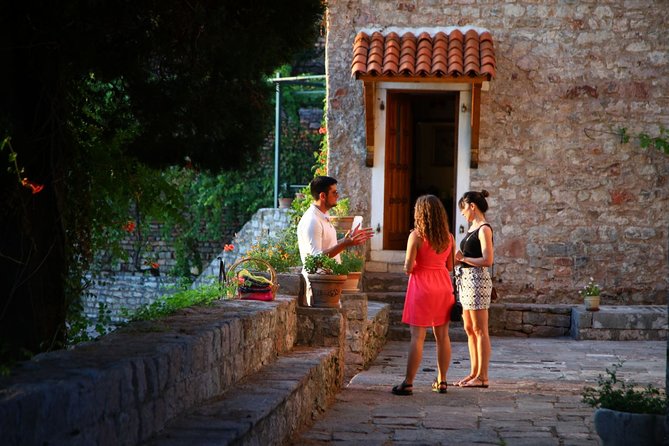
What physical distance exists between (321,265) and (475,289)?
1.26 metres

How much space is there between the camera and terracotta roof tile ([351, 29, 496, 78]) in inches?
516

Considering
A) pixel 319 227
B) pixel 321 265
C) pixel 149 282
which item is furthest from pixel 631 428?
pixel 149 282

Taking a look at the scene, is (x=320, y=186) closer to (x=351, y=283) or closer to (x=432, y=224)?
(x=432, y=224)

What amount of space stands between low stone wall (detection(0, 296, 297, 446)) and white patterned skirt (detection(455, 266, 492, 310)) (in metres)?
2.10

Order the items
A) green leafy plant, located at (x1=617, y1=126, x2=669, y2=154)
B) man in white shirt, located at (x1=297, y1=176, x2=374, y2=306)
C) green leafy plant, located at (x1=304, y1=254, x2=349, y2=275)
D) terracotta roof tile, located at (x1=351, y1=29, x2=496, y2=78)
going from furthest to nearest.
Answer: green leafy plant, located at (x1=617, y1=126, x2=669, y2=154) < terracotta roof tile, located at (x1=351, y1=29, x2=496, y2=78) < man in white shirt, located at (x1=297, y1=176, x2=374, y2=306) < green leafy plant, located at (x1=304, y1=254, x2=349, y2=275)

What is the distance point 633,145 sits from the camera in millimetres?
13898

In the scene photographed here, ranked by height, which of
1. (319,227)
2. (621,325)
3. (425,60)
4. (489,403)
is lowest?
(489,403)

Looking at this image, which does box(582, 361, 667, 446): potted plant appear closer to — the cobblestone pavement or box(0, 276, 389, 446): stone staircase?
the cobblestone pavement

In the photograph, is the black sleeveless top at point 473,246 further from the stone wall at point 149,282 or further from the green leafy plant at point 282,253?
the stone wall at point 149,282

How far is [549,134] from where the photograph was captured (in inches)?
549

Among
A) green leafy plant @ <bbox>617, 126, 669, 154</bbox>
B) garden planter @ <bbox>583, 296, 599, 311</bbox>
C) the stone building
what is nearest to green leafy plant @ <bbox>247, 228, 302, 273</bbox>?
the stone building

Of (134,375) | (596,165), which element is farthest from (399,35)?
(134,375)

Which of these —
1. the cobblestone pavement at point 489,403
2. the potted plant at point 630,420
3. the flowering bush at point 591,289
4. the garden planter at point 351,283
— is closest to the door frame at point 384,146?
the flowering bush at point 591,289

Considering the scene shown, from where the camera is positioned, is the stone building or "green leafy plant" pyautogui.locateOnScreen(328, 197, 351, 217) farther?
the stone building
